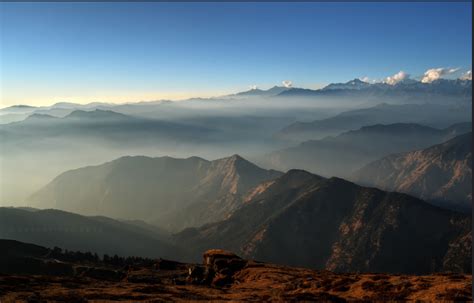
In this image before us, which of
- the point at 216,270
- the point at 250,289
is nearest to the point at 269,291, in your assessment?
the point at 250,289

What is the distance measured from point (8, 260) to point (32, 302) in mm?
A: 132674

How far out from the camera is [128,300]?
49.7m

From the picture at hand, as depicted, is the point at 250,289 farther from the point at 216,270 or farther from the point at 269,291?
the point at 216,270

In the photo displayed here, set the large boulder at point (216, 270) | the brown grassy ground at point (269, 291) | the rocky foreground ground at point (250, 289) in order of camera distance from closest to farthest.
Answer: the brown grassy ground at point (269, 291), the rocky foreground ground at point (250, 289), the large boulder at point (216, 270)

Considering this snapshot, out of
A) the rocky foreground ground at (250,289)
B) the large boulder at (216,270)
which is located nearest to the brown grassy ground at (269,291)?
the rocky foreground ground at (250,289)

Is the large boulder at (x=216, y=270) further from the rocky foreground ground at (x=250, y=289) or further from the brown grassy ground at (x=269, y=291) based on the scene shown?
the brown grassy ground at (x=269, y=291)

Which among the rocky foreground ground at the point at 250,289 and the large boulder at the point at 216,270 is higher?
the rocky foreground ground at the point at 250,289

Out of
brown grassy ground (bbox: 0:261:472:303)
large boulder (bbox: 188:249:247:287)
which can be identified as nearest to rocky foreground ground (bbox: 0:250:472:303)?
brown grassy ground (bbox: 0:261:472:303)

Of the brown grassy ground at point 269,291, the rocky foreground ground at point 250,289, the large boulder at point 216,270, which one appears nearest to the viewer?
the brown grassy ground at point 269,291

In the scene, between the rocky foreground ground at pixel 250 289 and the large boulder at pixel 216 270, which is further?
the large boulder at pixel 216 270

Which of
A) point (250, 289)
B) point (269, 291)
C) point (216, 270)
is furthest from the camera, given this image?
point (216, 270)

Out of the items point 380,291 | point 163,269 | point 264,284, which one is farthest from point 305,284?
point 163,269

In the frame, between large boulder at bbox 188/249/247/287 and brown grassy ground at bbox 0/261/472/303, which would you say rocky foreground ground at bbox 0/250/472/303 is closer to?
brown grassy ground at bbox 0/261/472/303

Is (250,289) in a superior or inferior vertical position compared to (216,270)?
superior
